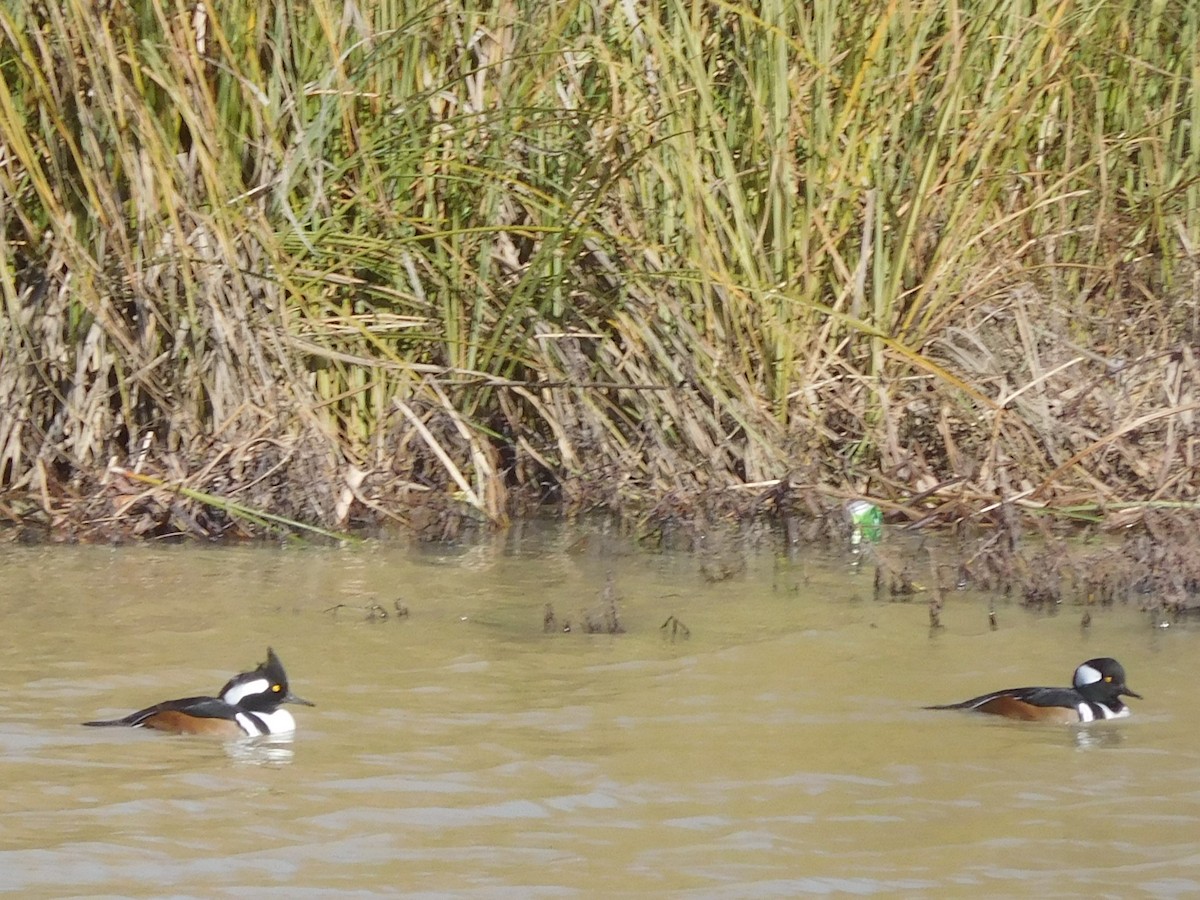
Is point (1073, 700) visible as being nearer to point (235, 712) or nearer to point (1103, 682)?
point (1103, 682)

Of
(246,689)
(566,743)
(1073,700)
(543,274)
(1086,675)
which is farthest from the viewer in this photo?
(543,274)

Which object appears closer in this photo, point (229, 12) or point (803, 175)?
point (229, 12)

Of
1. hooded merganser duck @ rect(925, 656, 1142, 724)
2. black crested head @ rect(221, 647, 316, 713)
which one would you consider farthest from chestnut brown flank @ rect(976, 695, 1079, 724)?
black crested head @ rect(221, 647, 316, 713)

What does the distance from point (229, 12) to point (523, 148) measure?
1.15m

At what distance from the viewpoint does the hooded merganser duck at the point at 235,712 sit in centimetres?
463

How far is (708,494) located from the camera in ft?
22.8

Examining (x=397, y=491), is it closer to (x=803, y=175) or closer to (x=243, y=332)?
(x=243, y=332)

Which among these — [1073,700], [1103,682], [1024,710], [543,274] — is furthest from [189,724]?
[543,274]

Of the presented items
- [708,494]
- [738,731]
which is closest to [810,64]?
[708,494]

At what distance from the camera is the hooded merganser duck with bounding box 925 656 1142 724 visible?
15.6 ft

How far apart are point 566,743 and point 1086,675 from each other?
1.34 m

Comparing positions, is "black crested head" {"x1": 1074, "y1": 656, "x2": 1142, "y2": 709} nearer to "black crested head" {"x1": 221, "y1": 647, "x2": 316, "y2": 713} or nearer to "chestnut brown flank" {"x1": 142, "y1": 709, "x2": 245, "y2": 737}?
"black crested head" {"x1": 221, "y1": 647, "x2": 316, "y2": 713}

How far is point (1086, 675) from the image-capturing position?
4.91 metres

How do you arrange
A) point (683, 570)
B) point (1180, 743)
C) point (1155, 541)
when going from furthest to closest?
point (683, 570) < point (1155, 541) < point (1180, 743)
